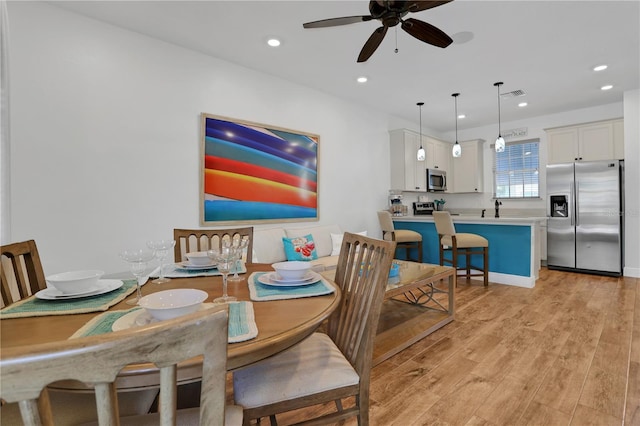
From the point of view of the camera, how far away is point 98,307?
1077 mm

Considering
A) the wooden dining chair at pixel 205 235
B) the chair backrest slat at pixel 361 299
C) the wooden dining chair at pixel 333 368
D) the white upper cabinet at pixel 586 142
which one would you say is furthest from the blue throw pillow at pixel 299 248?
the white upper cabinet at pixel 586 142

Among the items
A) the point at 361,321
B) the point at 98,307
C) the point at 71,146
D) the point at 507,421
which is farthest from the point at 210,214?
the point at 507,421

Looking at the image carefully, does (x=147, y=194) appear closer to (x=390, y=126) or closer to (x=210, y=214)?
(x=210, y=214)

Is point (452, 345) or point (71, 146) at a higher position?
point (71, 146)

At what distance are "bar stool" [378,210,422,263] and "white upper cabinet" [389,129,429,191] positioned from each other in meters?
0.96

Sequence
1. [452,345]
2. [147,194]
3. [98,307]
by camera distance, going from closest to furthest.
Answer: [98,307] < [452,345] < [147,194]

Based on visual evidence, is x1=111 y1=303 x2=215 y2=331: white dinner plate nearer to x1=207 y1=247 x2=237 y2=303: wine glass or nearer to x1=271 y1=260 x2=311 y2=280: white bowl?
x1=207 y1=247 x2=237 y2=303: wine glass

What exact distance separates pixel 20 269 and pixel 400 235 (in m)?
4.21

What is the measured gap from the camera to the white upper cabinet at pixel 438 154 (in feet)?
19.4

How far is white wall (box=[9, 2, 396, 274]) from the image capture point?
234 cm

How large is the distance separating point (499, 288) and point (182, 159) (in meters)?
4.17

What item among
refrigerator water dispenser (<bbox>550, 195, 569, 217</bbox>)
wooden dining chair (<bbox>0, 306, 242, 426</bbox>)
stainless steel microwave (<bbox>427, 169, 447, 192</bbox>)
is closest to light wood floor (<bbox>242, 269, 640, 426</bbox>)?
wooden dining chair (<bbox>0, 306, 242, 426</bbox>)

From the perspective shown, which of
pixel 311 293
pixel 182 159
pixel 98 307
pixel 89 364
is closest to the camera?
pixel 89 364

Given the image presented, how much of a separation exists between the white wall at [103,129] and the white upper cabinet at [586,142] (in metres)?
4.99
